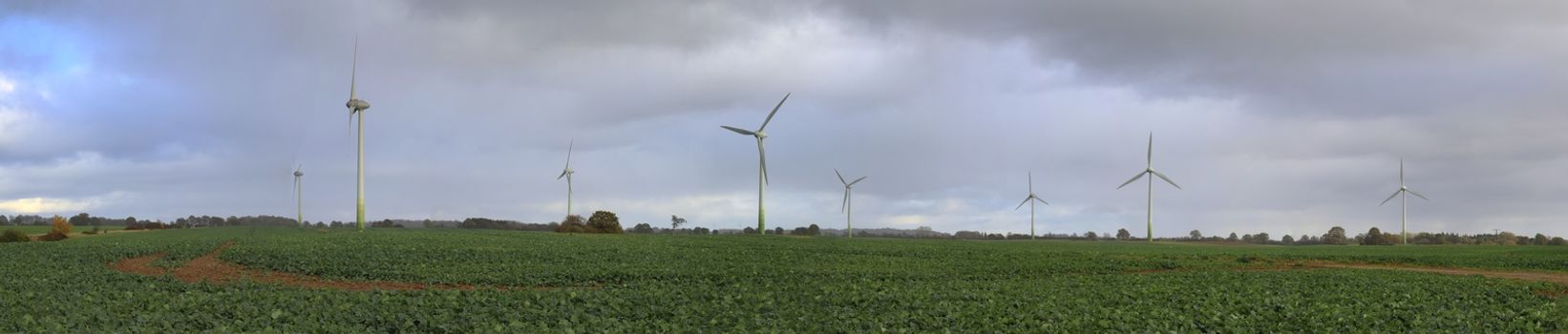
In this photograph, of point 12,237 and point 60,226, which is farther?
point 60,226

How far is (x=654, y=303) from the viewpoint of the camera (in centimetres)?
2762

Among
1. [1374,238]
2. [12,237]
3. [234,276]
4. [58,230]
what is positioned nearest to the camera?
[234,276]

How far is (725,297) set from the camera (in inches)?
1126

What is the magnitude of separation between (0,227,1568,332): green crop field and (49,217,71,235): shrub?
44827mm

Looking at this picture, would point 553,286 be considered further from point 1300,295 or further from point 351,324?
point 1300,295

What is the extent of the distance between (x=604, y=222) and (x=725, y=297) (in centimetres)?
8101

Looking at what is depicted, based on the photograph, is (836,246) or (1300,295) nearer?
(1300,295)

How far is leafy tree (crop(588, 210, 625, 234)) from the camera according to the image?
107 meters

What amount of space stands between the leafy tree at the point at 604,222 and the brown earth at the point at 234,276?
52.5 m

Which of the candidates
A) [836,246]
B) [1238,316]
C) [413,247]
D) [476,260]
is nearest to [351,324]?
[1238,316]

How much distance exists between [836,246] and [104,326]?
2080 inches

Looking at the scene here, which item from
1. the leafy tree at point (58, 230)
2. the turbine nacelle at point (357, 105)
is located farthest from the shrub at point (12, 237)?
the turbine nacelle at point (357, 105)

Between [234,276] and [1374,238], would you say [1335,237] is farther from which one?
[234,276]

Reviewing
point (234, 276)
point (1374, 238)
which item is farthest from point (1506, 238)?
point (234, 276)
